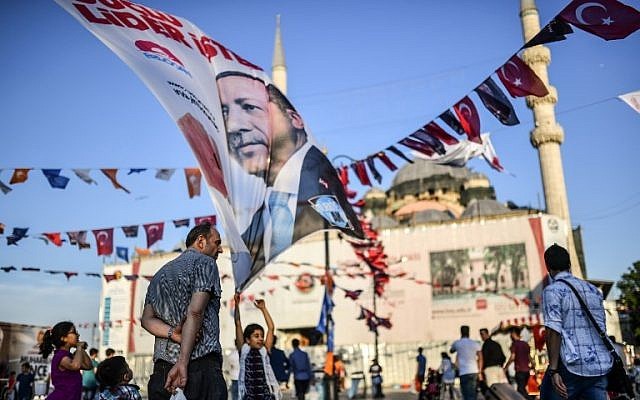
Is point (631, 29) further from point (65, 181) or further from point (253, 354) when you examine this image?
point (65, 181)

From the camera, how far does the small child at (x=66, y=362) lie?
194 inches

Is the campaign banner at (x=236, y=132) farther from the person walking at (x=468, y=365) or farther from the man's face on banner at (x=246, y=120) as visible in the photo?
the person walking at (x=468, y=365)

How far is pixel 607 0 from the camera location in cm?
611

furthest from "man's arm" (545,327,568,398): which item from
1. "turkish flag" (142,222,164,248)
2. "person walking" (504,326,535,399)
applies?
"turkish flag" (142,222,164,248)

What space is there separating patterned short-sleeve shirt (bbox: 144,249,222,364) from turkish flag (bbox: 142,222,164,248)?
13.5m

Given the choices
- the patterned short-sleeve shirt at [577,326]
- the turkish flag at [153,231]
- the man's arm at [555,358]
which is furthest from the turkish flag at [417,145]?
the turkish flag at [153,231]

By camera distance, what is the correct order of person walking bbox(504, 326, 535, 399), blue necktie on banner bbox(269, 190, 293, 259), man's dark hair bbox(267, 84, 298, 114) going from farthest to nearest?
person walking bbox(504, 326, 535, 399) → man's dark hair bbox(267, 84, 298, 114) → blue necktie on banner bbox(269, 190, 293, 259)

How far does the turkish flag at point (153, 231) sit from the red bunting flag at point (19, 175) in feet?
15.0

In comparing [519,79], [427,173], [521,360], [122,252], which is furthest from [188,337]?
[427,173]

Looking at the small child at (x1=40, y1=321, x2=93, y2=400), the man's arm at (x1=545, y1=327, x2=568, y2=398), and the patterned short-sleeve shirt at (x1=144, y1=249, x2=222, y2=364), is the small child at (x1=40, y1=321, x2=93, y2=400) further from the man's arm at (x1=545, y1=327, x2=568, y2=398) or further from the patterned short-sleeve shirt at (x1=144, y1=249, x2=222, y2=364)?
the man's arm at (x1=545, y1=327, x2=568, y2=398)

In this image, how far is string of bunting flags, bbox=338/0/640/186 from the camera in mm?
6105

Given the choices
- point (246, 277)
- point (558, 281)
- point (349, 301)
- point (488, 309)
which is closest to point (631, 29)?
point (558, 281)

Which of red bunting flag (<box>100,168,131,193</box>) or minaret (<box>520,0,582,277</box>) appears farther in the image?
minaret (<box>520,0,582,277</box>)

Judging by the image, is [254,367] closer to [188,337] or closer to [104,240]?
[188,337]
